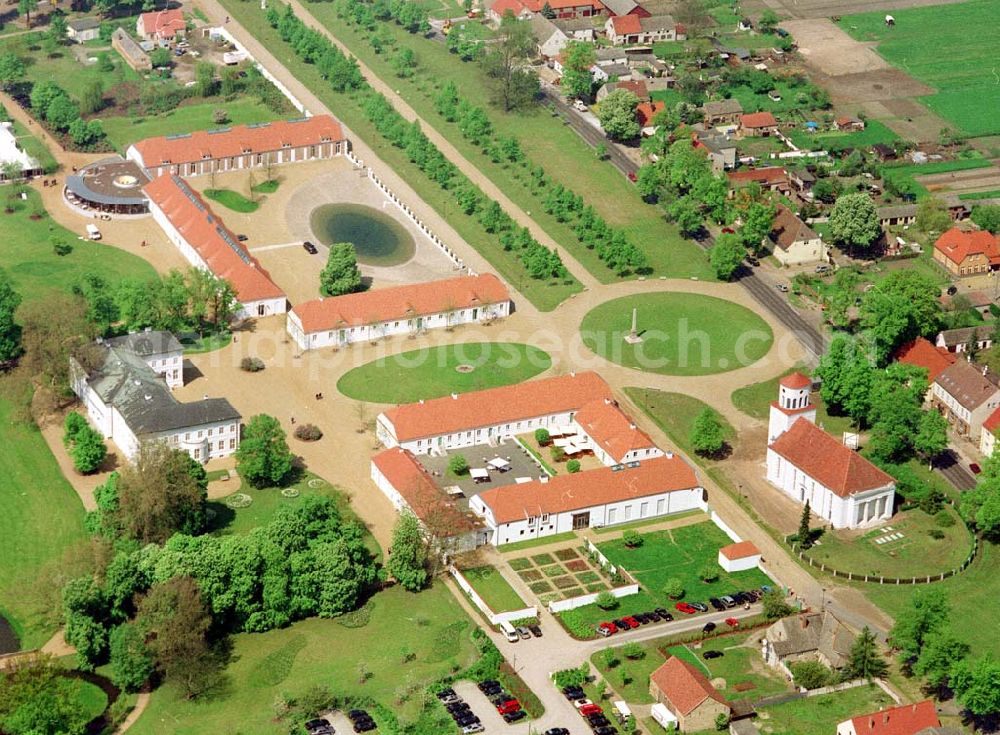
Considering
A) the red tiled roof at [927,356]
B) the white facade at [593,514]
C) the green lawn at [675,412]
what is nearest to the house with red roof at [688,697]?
the white facade at [593,514]

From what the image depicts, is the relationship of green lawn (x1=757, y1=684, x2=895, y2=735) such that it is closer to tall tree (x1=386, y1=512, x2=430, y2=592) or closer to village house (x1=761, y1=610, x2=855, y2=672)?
village house (x1=761, y1=610, x2=855, y2=672)

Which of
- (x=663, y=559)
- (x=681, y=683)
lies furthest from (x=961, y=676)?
(x=663, y=559)

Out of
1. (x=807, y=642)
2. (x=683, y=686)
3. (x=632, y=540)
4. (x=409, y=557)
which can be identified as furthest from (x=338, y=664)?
(x=807, y=642)

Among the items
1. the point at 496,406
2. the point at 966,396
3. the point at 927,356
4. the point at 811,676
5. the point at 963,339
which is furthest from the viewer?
the point at 963,339

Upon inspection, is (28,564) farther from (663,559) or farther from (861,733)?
(861,733)

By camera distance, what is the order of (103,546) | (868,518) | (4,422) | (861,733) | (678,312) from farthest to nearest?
(678,312) → (4,422) → (868,518) → (103,546) → (861,733)

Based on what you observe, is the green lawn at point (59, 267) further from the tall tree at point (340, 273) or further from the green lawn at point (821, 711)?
the green lawn at point (821, 711)

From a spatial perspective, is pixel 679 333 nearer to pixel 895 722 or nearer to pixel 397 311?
pixel 397 311
